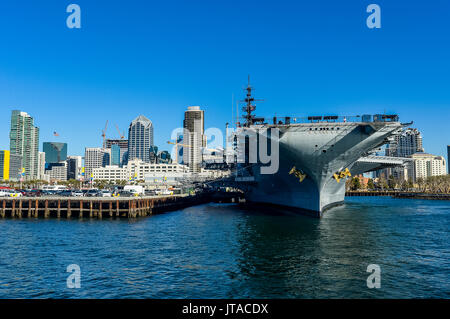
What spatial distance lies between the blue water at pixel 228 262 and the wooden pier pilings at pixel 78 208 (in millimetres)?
13581

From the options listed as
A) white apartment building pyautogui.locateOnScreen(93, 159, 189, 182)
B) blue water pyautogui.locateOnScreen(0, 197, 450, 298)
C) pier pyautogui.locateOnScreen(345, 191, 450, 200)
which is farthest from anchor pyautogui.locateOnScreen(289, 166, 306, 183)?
white apartment building pyautogui.locateOnScreen(93, 159, 189, 182)

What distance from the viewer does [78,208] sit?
156 ft

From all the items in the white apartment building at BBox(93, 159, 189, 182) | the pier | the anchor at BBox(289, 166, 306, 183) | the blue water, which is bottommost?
the pier

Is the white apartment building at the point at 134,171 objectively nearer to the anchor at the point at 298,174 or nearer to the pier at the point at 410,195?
the pier at the point at 410,195

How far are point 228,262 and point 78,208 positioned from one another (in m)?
35.2

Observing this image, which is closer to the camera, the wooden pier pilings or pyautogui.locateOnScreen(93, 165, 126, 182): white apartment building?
the wooden pier pilings

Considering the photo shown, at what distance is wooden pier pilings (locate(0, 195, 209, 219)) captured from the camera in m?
45.5

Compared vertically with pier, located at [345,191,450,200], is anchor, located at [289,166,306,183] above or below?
above

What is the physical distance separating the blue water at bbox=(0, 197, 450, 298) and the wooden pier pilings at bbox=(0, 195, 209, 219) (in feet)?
44.6

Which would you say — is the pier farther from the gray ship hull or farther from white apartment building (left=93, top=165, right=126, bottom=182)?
white apartment building (left=93, top=165, right=126, bottom=182)

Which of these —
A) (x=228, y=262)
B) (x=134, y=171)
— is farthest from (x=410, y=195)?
(x=134, y=171)

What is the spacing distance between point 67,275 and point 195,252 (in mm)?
8003

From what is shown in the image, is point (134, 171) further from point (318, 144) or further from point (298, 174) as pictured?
point (318, 144)
